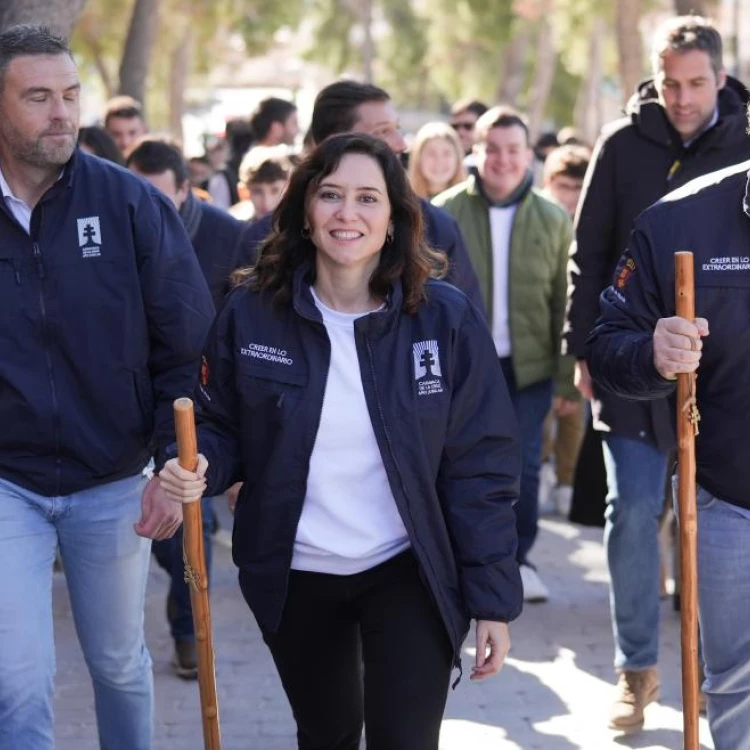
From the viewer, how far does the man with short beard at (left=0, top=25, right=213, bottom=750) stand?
4.52 meters

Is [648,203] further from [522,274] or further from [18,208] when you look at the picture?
[18,208]

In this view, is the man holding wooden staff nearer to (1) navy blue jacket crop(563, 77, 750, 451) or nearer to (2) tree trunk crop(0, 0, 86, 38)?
(1) navy blue jacket crop(563, 77, 750, 451)

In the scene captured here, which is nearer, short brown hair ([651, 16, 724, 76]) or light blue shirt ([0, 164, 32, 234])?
light blue shirt ([0, 164, 32, 234])

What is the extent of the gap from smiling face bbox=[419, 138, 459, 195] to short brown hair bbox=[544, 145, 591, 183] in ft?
3.67

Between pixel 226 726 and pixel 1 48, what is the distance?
2.76 meters

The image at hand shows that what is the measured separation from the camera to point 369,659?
13.7 ft

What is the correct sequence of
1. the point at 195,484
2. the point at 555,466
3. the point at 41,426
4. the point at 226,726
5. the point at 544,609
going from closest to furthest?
the point at 195,484 < the point at 41,426 < the point at 226,726 < the point at 544,609 < the point at 555,466

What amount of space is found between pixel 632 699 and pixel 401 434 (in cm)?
241

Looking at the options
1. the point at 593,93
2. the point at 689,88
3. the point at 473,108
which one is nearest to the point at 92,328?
the point at 689,88

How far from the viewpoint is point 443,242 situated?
222 inches

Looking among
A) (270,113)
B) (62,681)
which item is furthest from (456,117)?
(62,681)

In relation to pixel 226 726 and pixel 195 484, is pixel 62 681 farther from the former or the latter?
pixel 195 484

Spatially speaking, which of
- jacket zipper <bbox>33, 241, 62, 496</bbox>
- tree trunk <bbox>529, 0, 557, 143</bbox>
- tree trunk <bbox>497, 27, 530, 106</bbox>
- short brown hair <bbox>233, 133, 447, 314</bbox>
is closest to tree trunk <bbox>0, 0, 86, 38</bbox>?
jacket zipper <bbox>33, 241, 62, 496</bbox>

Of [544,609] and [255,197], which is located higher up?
[255,197]
